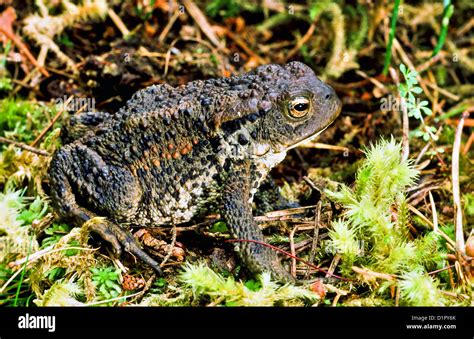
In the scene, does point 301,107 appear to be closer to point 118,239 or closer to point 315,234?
point 315,234

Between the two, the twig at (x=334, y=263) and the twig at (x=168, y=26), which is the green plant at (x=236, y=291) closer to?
the twig at (x=334, y=263)

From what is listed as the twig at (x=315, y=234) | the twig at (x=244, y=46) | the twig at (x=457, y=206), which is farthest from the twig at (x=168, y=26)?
the twig at (x=457, y=206)

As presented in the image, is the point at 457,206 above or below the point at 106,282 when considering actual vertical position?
above

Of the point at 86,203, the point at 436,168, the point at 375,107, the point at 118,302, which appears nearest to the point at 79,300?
the point at 118,302

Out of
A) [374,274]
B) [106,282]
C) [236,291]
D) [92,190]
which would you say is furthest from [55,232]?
[374,274]

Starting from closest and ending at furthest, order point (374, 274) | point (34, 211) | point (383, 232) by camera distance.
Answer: point (374, 274) → point (383, 232) → point (34, 211)

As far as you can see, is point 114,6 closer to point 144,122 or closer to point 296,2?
point 296,2
